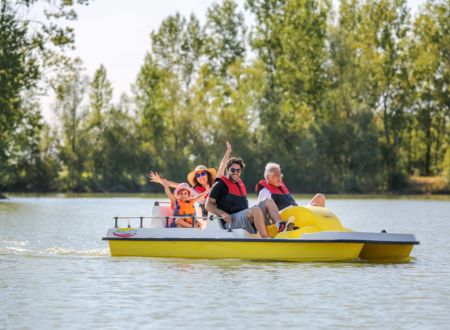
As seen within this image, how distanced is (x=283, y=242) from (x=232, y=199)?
1.10 m

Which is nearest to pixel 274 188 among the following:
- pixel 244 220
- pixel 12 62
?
pixel 244 220

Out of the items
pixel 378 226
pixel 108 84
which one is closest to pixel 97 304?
pixel 378 226

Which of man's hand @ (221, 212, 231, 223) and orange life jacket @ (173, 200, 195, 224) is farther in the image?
orange life jacket @ (173, 200, 195, 224)

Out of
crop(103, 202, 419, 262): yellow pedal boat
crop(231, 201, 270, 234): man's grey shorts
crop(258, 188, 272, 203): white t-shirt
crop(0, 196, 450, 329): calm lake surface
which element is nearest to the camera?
crop(0, 196, 450, 329): calm lake surface

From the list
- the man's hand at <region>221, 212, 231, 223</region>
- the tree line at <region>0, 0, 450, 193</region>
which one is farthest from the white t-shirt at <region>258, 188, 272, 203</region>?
the tree line at <region>0, 0, 450, 193</region>

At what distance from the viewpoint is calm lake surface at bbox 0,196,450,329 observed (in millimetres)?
10898

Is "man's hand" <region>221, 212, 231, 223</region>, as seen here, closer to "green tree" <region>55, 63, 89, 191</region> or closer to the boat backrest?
the boat backrest

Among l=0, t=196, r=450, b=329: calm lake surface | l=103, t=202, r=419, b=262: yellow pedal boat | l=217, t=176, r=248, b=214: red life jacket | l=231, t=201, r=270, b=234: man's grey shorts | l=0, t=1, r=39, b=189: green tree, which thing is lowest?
l=0, t=196, r=450, b=329: calm lake surface

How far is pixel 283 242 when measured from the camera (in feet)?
52.6

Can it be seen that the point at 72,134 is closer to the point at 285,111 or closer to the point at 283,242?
the point at 285,111

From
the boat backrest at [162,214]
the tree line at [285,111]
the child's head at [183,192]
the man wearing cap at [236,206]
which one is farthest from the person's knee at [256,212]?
the tree line at [285,111]

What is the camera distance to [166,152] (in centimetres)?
6894

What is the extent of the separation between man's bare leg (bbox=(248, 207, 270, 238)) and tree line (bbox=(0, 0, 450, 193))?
1706 inches

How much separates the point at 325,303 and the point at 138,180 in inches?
2227
